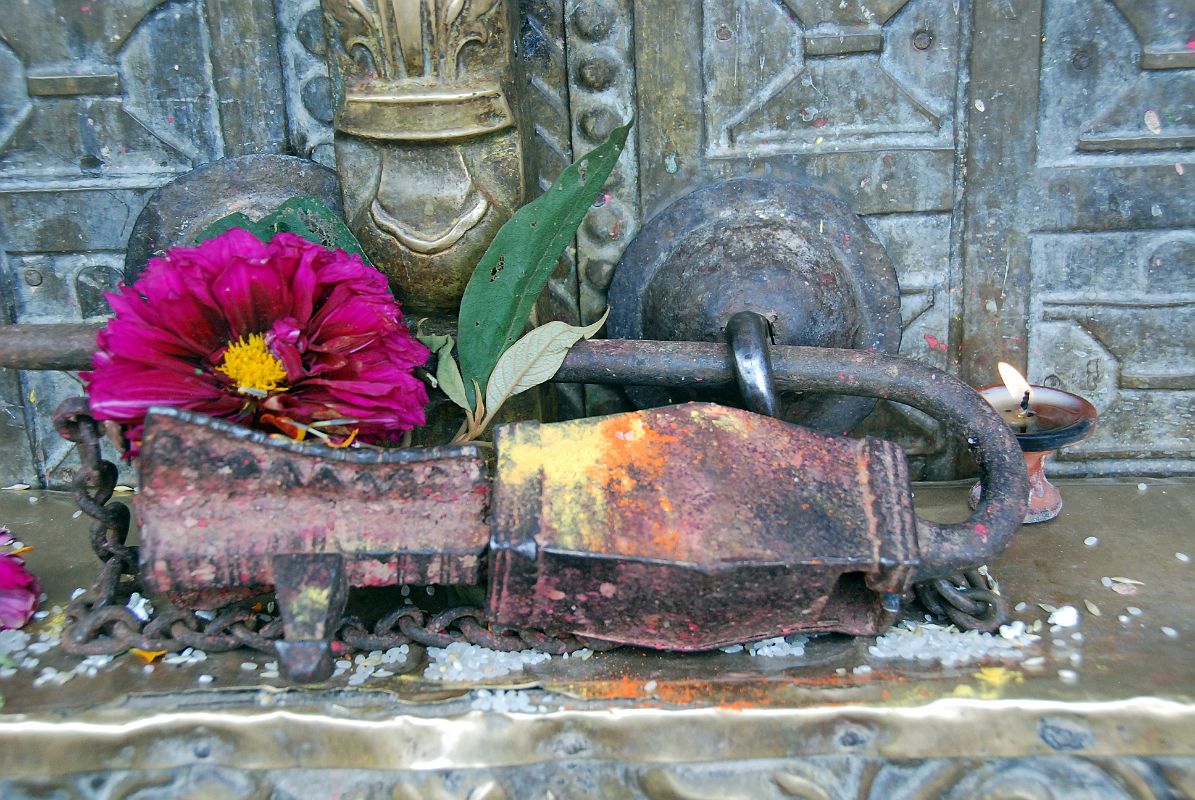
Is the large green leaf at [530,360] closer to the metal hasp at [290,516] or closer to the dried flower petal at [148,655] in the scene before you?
the metal hasp at [290,516]

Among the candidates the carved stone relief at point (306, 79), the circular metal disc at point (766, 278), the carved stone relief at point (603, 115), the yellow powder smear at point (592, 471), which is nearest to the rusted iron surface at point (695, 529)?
the yellow powder smear at point (592, 471)

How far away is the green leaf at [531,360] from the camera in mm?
1008

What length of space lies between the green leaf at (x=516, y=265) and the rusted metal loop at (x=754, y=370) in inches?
8.8

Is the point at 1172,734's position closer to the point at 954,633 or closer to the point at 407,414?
the point at 954,633

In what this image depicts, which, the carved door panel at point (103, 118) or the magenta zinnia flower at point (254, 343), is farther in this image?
the carved door panel at point (103, 118)

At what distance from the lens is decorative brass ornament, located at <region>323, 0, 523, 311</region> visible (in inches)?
39.9

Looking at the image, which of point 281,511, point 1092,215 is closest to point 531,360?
point 281,511

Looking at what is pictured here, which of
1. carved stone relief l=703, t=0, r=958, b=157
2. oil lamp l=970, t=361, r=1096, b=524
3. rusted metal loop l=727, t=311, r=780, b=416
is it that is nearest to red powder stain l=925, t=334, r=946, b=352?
oil lamp l=970, t=361, r=1096, b=524

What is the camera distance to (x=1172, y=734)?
786 millimetres

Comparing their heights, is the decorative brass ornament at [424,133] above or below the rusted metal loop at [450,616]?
above

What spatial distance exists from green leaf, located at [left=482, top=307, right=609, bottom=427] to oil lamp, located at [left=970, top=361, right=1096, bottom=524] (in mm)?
490

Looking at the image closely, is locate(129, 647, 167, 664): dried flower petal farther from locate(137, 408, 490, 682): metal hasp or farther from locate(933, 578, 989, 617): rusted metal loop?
locate(933, 578, 989, 617): rusted metal loop

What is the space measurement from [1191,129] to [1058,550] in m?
0.58

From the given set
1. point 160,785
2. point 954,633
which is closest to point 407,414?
point 160,785
